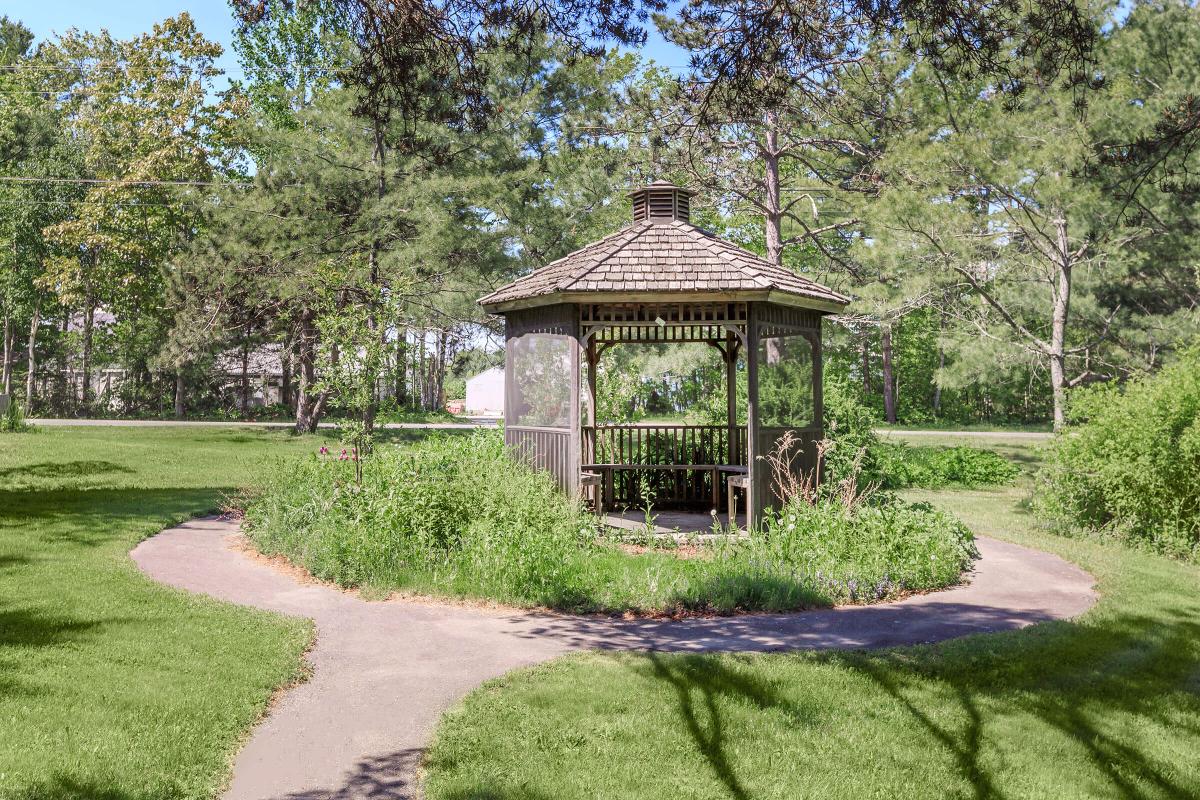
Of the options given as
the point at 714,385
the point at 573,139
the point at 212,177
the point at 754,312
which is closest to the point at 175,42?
the point at 212,177

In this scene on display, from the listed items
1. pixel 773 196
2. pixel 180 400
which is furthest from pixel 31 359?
pixel 773 196

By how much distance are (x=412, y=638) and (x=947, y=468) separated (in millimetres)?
13654

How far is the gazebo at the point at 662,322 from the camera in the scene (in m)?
10.0

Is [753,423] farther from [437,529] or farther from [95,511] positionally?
[95,511]

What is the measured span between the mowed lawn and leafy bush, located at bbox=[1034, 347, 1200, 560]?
9.09 m

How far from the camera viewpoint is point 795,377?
10.8m

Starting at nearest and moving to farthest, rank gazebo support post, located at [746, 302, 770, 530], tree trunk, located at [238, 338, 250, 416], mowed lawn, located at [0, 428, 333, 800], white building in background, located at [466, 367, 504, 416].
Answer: mowed lawn, located at [0, 428, 333, 800] → gazebo support post, located at [746, 302, 770, 530] → tree trunk, located at [238, 338, 250, 416] → white building in background, located at [466, 367, 504, 416]

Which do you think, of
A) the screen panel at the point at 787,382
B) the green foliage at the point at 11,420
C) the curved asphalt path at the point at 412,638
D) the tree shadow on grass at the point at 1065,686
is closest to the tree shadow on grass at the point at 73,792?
the curved asphalt path at the point at 412,638

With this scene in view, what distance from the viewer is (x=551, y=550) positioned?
802 centimetres

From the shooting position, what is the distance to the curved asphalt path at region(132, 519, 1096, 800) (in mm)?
4332

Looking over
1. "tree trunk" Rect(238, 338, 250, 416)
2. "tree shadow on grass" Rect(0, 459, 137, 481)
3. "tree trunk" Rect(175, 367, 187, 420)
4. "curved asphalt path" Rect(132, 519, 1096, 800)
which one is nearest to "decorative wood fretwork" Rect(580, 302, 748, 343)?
"curved asphalt path" Rect(132, 519, 1096, 800)

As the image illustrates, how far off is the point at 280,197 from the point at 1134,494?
64.8ft

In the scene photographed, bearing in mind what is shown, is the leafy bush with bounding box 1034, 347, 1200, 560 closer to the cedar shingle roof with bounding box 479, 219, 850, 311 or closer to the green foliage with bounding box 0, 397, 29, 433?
the cedar shingle roof with bounding box 479, 219, 850, 311

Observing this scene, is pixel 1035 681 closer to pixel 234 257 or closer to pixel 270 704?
pixel 270 704
